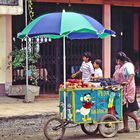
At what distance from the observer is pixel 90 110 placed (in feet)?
30.2

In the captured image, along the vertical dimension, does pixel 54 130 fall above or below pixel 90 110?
below

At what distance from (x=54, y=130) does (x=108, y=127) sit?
1.13 meters

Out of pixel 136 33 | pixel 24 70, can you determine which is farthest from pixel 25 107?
pixel 136 33

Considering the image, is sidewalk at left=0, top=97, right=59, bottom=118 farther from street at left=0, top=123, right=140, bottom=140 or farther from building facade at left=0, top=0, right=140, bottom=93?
street at left=0, top=123, right=140, bottom=140

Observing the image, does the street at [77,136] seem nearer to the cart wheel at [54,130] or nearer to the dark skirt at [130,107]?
the cart wheel at [54,130]

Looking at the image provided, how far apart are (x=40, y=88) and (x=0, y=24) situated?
2450 millimetres

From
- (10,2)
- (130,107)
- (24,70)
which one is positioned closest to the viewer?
(130,107)

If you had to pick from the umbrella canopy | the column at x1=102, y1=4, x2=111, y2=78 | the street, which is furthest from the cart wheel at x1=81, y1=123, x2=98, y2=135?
the column at x1=102, y1=4, x2=111, y2=78

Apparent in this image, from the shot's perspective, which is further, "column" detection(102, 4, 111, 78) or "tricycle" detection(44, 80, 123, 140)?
"column" detection(102, 4, 111, 78)

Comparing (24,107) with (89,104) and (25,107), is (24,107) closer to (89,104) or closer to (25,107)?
(25,107)

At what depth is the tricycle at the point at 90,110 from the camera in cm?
909

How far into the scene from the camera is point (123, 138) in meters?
9.43

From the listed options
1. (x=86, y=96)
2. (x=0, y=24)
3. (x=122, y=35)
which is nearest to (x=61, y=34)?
(x=86, y=96)

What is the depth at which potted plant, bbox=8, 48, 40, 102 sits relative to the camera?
14.6m
